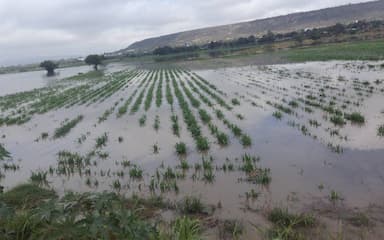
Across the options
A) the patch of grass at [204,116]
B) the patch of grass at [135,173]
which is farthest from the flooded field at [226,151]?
the patch of grass at [204,116]

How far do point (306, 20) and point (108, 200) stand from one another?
202229mm

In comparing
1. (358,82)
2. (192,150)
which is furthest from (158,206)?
(358,82)

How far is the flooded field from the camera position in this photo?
6.25 m

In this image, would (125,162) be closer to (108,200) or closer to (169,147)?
(169,147)

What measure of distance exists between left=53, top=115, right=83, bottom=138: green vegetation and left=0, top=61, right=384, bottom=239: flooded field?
45mm

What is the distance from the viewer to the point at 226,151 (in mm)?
9242

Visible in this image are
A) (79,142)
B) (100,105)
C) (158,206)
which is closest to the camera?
(158,206)

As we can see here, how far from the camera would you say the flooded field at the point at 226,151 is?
20.5 feet

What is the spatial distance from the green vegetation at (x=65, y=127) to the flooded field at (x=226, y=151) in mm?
45

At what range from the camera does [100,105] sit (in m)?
20.7

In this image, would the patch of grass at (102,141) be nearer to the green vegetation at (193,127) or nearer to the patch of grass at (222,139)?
the green vegetation at (193,127)

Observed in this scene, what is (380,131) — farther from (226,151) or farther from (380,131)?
(226,151)

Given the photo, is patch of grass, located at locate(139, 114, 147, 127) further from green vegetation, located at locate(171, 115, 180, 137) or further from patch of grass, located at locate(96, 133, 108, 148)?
patch of grass, located at locate(96, 133, 108, 148)

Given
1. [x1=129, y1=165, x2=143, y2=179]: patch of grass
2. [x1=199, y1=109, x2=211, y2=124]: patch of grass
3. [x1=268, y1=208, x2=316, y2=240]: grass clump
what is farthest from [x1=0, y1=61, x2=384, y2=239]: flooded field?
[x1=268, y1=208, x2=316, y2=240]: grass clump
